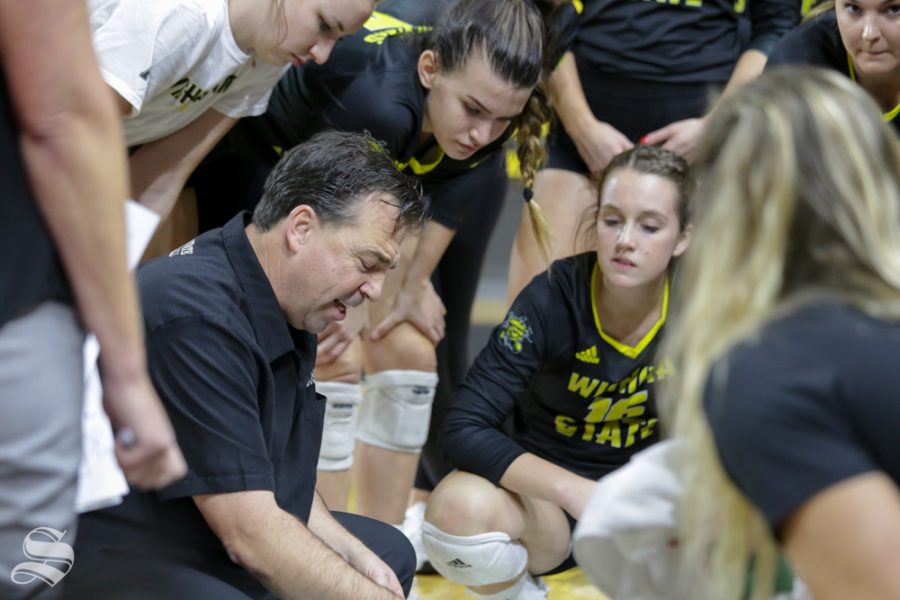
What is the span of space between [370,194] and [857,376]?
1074 millimetres

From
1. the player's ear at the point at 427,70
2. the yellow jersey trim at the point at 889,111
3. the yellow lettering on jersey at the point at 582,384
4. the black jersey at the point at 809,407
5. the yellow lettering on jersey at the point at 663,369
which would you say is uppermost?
the black jersey at the point at 809,407

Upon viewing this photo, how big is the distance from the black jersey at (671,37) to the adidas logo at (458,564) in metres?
1.20

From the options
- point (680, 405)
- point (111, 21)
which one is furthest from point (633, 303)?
point (680, 405)

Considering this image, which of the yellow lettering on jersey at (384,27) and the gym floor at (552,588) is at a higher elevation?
the yellow lettering on jersey at (384,27)

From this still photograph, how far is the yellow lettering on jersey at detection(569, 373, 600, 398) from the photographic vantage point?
2.58 metres

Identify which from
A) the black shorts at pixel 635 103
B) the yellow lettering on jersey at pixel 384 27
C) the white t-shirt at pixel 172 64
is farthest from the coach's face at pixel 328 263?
the black shorts at pixel 635 103

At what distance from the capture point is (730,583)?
1.22 meters

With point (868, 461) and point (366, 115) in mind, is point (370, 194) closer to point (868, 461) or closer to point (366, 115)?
point (366, 115)

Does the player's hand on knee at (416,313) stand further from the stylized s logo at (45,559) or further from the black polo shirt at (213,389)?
the stylized s logo at (45,559)

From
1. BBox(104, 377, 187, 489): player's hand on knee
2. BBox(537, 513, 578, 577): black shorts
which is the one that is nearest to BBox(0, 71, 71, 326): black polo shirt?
BBox(104, 377, 187, 489): player's hand on knee

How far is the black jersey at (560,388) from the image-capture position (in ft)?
8.16

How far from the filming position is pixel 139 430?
46.4 inches

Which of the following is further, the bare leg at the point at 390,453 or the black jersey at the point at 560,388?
the bare leg at the point at 390,453

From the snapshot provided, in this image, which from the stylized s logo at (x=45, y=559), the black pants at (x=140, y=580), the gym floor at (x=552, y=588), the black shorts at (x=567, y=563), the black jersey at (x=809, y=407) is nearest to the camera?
the black jersey at (x=809, y=407)
